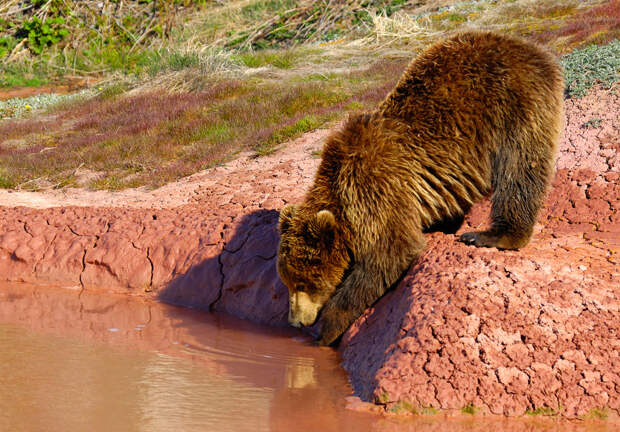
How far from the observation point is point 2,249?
711cm

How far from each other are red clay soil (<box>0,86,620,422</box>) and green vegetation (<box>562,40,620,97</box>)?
0.33 metres

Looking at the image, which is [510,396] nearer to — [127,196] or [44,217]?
[44,217]

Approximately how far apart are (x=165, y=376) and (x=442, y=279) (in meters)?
1.82

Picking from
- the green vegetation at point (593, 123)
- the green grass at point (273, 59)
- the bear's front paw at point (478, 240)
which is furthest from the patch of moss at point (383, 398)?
the green grass at point (273, 59)

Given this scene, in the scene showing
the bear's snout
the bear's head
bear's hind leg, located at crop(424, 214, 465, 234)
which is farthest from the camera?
bear's hind leg, located at crop(424, 214, 465, 234)

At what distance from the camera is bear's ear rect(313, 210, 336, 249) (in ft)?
15.0

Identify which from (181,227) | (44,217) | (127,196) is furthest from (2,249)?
(127,196)

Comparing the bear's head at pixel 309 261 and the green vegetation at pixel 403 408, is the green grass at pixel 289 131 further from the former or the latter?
the green vegetation at pixel 403 408

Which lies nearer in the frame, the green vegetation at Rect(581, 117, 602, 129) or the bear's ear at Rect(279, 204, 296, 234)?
the bear's ear at Rect(279, 204, 296, 234)

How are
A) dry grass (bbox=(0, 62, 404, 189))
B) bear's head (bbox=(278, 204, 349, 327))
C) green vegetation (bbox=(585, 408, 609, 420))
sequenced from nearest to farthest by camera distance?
green vegetation (bbox=(585, 408, 609, 420)), bear's head (bbox=(278, 204, 349, 327)), dry grass (bbox=(0, 62, 404, 189))

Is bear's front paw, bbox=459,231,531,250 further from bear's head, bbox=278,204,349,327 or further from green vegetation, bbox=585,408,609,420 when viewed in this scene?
green vegetation, bbox=585,408,609,420

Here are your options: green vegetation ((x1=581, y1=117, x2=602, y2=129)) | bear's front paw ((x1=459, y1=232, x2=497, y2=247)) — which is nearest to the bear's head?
bear's front paw ((x1=459, y1=232, x2=497, y2=247))

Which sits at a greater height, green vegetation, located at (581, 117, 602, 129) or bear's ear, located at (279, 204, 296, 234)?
green vegetation, located at (581, 117, 602, 129)

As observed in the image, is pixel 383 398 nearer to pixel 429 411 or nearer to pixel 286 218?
pixel 429 411
